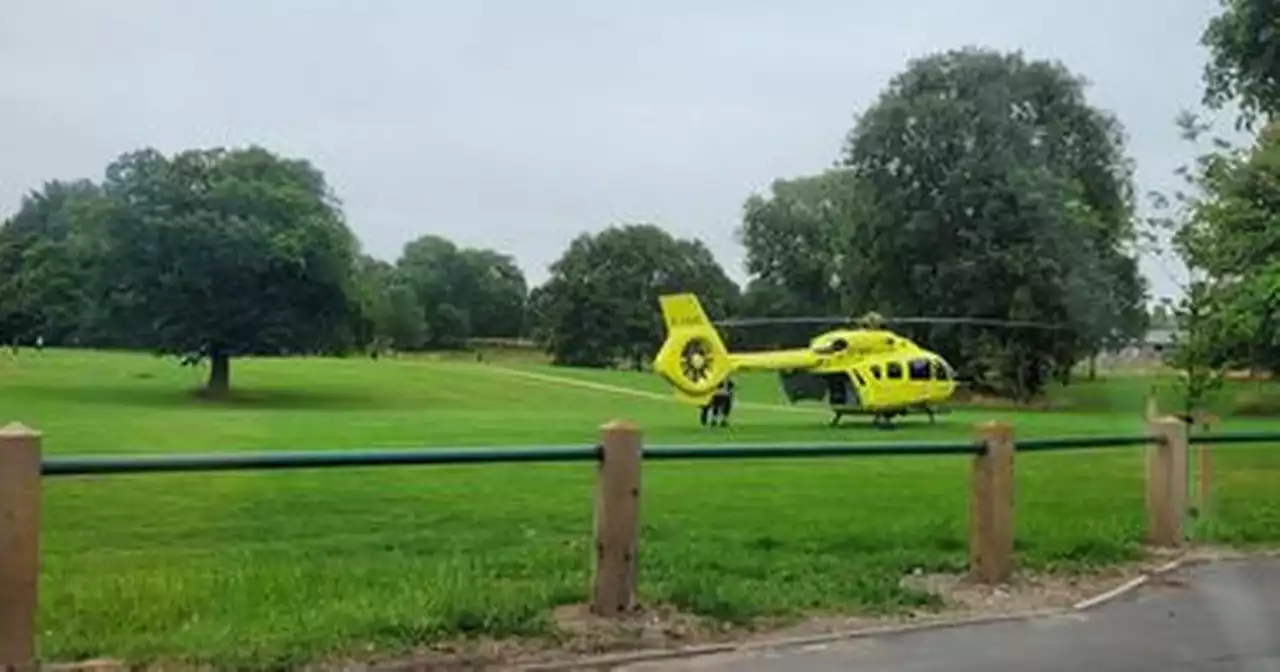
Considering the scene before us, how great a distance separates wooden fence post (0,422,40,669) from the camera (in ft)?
20.3

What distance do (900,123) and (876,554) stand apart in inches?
2223

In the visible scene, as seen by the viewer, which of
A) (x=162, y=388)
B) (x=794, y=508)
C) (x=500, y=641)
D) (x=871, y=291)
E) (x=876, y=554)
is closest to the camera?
(x=500, y=641)

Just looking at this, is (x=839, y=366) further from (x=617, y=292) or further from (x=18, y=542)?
(x=617, y=292)

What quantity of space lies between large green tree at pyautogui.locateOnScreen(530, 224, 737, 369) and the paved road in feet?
306

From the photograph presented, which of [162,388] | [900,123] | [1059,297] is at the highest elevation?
Result: [900,123]

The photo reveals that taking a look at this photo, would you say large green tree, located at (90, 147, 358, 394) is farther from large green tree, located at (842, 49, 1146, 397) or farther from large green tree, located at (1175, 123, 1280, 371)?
large green tree, located at (1175, 123, 1280, 371)

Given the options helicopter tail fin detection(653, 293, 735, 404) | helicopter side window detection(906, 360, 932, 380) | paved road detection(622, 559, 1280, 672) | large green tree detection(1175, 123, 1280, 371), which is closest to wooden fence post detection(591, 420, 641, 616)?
paved road detection(622, 559, 1280, 672)

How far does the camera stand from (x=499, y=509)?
16.1 m

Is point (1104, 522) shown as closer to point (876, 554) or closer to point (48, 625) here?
point (876, 554)

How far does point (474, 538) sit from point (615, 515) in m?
5.29

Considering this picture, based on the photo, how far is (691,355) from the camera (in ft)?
138

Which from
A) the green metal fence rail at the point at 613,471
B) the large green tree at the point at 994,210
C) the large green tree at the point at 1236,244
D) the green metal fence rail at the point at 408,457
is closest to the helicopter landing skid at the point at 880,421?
the large green tree at the point at 994,210

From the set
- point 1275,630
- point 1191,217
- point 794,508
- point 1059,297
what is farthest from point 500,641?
point 1059,297

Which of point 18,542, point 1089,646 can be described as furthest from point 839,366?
point 18,542
